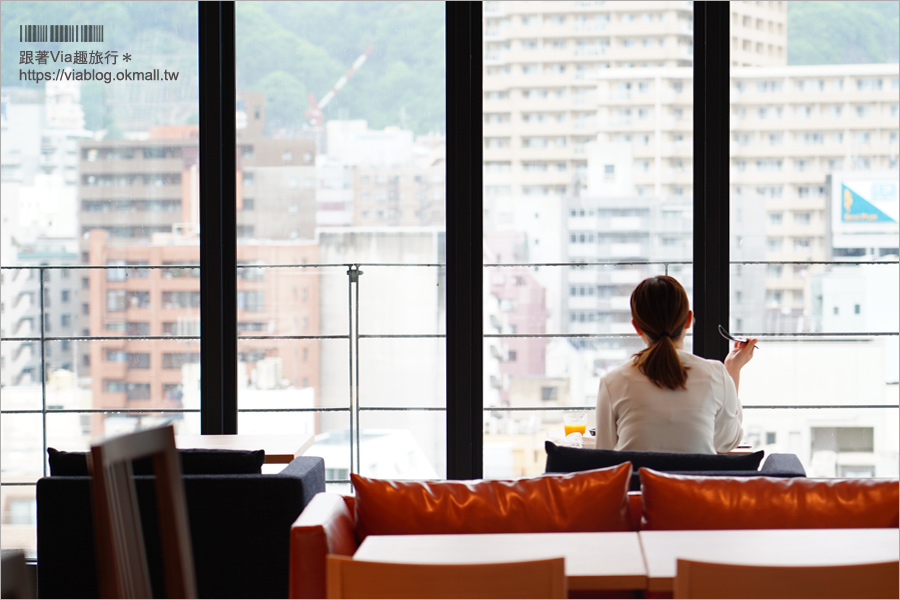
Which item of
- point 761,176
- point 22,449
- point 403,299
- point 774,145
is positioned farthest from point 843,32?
point 22,449

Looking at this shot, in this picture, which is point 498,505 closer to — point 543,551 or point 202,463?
point 543,551

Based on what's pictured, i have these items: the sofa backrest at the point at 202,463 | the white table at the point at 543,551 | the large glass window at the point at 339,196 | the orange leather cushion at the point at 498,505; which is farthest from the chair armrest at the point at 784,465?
the large glass window at the point at 339,196

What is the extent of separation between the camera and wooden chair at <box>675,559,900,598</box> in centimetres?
108

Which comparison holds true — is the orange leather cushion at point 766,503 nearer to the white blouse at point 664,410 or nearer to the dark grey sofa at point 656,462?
the dark grey sofa at point 656,462

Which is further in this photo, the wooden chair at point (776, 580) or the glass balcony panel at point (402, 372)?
the glass balcony panel at point (402, 372)

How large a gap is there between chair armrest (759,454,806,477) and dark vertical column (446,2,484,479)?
1.51 meters

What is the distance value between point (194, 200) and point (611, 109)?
1786mm

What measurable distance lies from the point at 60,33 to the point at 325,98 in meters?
1.11

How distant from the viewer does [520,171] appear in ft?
12.3

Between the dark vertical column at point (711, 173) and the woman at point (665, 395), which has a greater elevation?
the dark vertical column at point (711, 173)

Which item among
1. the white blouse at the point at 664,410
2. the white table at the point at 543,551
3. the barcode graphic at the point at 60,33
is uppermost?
the barcode graphic at the point at 60,33

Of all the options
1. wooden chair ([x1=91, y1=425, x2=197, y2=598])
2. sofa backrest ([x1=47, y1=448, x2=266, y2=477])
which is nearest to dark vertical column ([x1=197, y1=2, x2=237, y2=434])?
sofa backrest ([x1=47, y1=448, x2=266, y2=477])

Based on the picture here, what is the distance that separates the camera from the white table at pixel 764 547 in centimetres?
132

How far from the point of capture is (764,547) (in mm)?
1390
